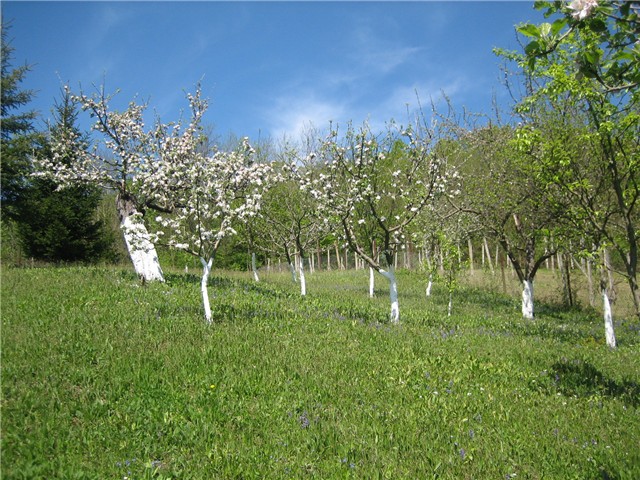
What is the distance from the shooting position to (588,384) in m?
7.97

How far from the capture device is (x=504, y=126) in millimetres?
16797

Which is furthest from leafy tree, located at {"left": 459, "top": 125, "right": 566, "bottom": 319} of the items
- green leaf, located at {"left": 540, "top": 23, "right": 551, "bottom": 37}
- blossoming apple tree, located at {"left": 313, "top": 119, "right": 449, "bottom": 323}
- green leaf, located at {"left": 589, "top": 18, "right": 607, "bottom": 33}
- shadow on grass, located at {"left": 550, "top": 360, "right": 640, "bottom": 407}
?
green leaf, located at {"left": 540, "top": 23, "right": 551, "bottom": 37}

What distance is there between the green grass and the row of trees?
2028 millimetres

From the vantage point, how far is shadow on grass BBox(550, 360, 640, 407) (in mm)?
7445

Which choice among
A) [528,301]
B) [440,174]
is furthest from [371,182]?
[528,301]

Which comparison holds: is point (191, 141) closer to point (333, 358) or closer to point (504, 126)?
point (333, 358)

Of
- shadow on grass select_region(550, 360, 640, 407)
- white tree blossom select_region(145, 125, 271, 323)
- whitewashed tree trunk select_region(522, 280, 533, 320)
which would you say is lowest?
shadow on grass select_region(550, 360, 640, 407)

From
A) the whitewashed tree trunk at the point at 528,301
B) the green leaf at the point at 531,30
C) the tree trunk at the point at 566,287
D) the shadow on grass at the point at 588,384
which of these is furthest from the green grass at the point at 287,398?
the tree trunk at the point at 566,287

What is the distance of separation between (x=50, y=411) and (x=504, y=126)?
1742 centimetres

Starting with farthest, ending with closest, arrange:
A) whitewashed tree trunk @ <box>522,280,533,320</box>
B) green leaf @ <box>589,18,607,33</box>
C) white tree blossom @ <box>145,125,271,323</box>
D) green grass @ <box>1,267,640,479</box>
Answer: whitewashed tree trunk @ <box>522,280,533,320</box>, white tree blossom @ <box>145,125,271,323</box>, green grass @ <box>1,267,640,479</box>, green leaf @ <box>589,18,607,33</box>

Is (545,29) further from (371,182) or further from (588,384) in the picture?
(371,182)

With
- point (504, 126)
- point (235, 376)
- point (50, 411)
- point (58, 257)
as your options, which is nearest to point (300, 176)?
point (235, 376)

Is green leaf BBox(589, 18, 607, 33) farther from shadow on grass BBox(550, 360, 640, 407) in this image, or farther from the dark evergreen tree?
the dark evergreen tree

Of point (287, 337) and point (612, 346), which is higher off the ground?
point (287, 337)
